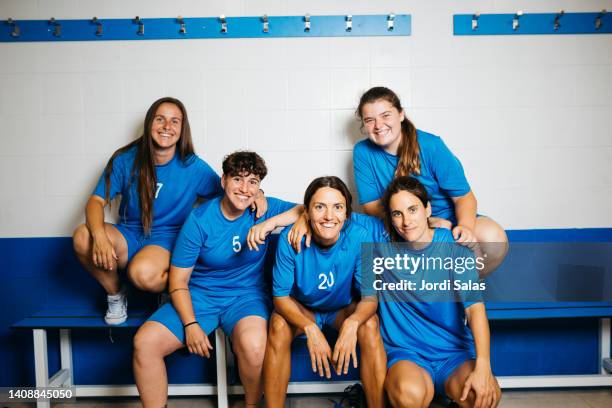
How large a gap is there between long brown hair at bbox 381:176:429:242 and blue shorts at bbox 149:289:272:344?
616mm

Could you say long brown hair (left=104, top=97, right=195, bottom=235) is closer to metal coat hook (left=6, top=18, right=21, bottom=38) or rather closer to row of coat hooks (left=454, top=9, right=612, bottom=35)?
metal coat hook (left=6, top=18, right=21, bottom=38)

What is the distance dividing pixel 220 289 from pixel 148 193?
56 cm

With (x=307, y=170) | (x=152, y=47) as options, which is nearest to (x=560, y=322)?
(x=307, y=170)

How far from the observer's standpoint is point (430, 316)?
1.77 metres

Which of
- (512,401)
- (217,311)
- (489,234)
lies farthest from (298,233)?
(512,401)

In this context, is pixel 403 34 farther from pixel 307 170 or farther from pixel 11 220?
pixel 11 220

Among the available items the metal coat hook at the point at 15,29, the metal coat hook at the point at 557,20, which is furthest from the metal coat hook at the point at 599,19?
the metal coat hook at the point at 15,29

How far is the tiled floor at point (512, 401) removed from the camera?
87.5 inches

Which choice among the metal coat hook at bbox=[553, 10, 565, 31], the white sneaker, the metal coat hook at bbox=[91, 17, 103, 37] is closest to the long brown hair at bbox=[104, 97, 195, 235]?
the white sneaker

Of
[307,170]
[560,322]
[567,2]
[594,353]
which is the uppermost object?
[567,2]

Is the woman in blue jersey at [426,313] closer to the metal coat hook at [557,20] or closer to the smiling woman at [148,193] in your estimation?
the smiling woman at [148,193]

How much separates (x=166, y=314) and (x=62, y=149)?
1170 mm

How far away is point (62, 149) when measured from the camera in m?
2.45

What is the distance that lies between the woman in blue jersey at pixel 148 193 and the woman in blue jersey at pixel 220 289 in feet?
0.65
